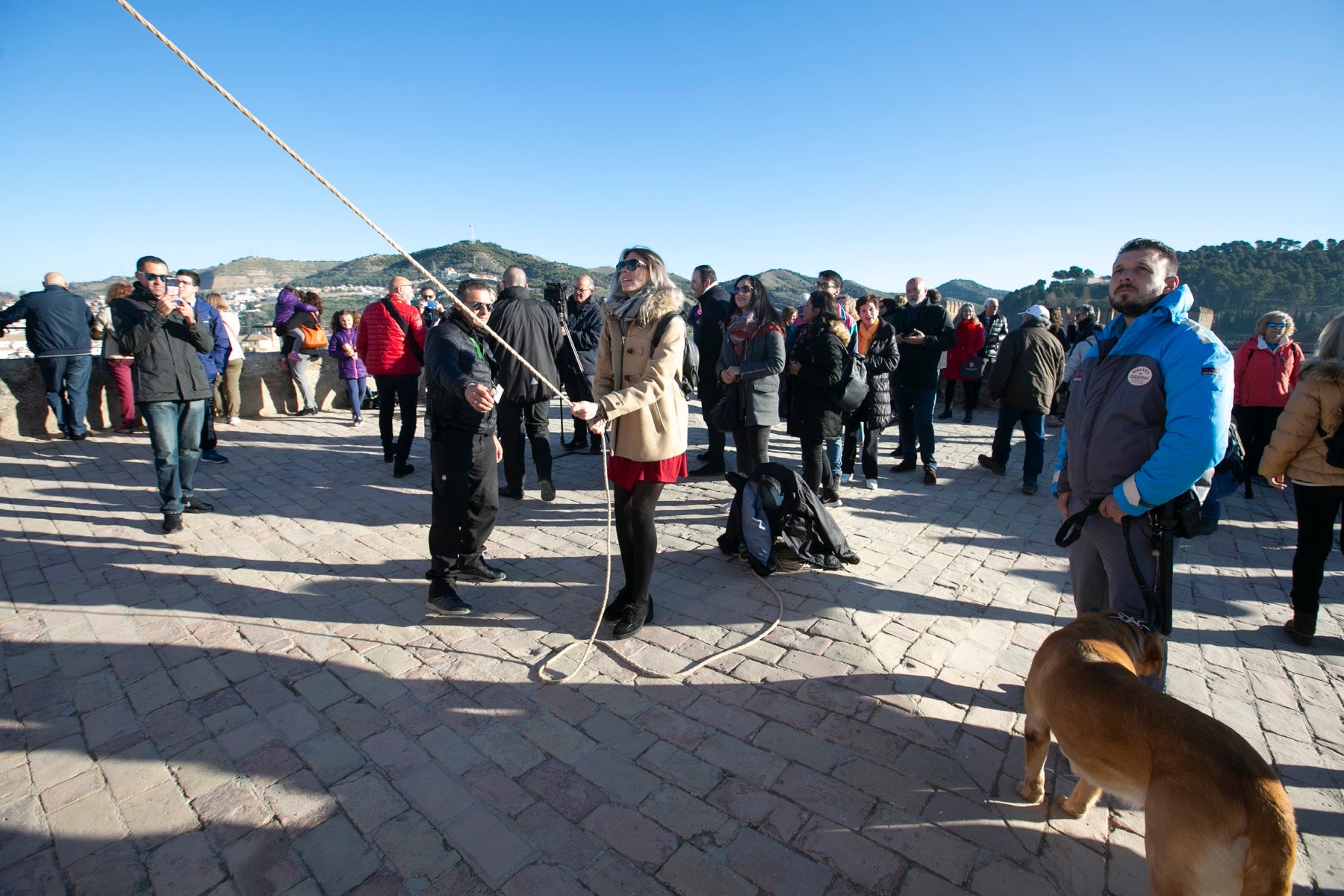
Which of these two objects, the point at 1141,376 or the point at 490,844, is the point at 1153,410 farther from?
the point at 490,844

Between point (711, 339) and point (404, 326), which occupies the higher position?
point (404, 326)

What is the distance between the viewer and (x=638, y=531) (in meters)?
3.47

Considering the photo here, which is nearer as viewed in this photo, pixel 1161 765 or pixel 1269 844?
pixel 1269 844

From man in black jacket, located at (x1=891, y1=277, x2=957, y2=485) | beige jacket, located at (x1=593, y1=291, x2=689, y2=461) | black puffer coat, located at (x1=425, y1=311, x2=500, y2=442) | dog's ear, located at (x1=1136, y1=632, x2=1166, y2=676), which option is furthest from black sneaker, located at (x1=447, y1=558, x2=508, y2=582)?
man in black jacket, located at (x1=891, y1=277, x2=957, y2=485)

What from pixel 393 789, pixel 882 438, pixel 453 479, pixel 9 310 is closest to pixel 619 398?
pixel 453 479

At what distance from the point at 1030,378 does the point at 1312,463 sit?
3.04 m

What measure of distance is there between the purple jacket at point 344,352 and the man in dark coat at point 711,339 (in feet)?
17.8

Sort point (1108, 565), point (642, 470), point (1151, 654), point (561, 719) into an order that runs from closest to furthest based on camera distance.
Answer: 1. point (1151, 654)
2. point (1108, 565)
3. point (561, 719)
4. point (642, 470)

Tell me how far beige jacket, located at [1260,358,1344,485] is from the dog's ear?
2251mm

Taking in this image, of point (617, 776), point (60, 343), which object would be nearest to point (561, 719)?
point (617, 776)

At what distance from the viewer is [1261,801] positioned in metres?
1.47

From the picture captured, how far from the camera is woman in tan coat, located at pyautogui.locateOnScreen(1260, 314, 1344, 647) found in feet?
11.3

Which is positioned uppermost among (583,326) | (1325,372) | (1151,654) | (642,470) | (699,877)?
(583,326)

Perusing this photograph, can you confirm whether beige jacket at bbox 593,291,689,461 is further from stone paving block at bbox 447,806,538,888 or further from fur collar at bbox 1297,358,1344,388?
fur collar at bbox 1297,358,1344,388
